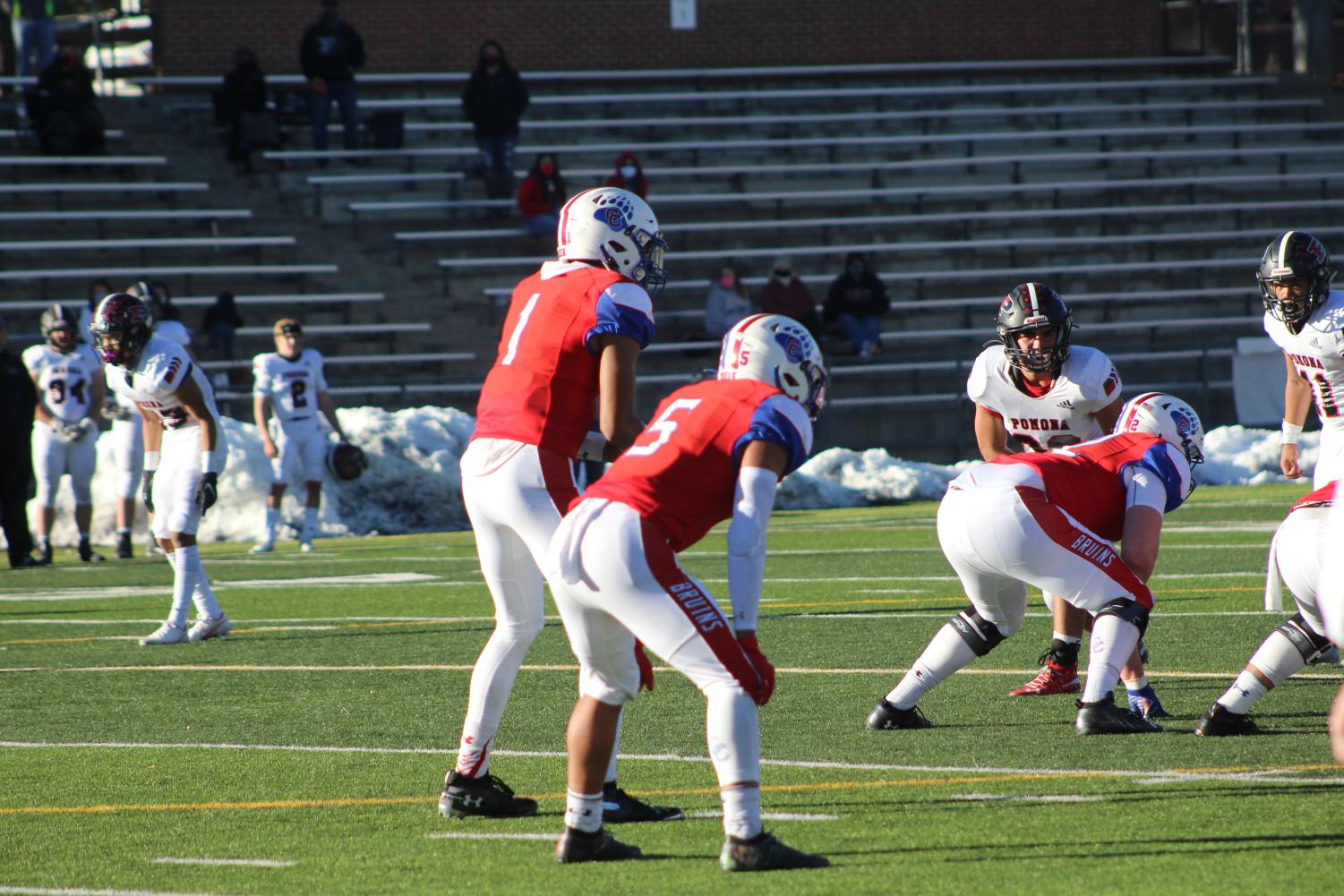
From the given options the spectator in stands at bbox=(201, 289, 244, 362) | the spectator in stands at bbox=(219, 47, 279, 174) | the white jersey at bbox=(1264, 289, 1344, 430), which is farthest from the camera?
the spectator in stands at bbox=(219, 47, 279, 174)

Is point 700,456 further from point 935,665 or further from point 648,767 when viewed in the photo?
point 935,665

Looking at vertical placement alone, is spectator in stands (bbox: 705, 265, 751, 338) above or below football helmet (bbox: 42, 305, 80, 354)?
below

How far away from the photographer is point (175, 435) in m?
9.88

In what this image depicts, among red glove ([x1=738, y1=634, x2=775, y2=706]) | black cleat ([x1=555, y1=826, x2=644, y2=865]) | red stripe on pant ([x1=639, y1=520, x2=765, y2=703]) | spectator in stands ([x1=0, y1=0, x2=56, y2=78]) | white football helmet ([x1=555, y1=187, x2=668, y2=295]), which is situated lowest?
black cleat ([x1=555, y1=826, x2=644, y2=865])

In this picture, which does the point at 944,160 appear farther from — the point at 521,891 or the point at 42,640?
the point at 521,891

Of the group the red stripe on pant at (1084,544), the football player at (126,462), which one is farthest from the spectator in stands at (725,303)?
the red stripe on pant at (1084,544)

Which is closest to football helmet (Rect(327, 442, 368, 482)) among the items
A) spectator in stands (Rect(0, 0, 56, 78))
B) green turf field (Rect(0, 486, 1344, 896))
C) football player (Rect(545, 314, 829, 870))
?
green turf field (Rect(0, 486, 1344, 896))

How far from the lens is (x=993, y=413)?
7.79 metres

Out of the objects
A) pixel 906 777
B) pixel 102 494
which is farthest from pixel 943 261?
pixel 906 777

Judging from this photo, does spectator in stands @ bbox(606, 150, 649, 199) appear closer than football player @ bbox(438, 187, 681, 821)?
No

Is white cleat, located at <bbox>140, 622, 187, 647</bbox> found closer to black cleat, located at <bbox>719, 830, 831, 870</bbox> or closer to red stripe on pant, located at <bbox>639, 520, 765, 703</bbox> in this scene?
red stripe on pant, located at <bbox>639, 520, 765, 703</bbox>

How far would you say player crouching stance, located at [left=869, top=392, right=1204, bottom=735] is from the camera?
6.28m

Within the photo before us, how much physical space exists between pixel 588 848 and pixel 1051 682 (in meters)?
3.14

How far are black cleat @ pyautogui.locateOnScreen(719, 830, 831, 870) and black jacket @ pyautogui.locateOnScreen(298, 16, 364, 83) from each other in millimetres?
19468
